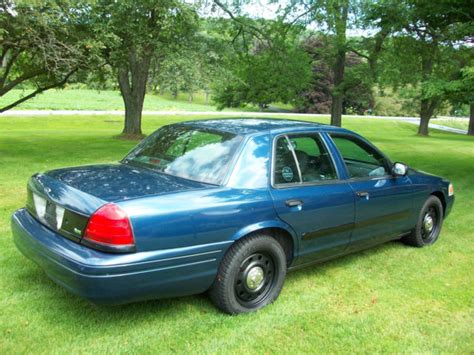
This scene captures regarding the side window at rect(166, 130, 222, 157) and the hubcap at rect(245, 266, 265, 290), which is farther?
the side window at rect(166, 130, 222, 157)

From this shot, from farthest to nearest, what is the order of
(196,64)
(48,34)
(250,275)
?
(196,64) < (48,34) < (250,275)

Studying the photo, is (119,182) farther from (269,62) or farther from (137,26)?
(269,62)

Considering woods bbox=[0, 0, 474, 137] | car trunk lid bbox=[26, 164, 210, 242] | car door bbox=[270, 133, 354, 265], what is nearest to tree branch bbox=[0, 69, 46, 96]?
woods bbox=[0, 0, 474, 137]

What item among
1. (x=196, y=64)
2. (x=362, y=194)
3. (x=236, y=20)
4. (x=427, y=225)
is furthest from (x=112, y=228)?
(x=236, y=20)

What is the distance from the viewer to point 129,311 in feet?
12.6

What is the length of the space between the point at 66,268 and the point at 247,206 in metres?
1.38

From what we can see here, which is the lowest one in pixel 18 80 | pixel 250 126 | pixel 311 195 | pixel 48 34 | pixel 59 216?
pixel 59 216

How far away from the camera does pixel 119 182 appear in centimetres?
380

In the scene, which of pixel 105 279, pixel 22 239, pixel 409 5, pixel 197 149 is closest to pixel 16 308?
pixel 22 239

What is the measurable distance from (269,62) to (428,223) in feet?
48.3

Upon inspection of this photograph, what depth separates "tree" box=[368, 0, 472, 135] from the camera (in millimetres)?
10188

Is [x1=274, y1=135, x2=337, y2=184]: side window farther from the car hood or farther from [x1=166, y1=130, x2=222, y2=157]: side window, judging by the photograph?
the car hood

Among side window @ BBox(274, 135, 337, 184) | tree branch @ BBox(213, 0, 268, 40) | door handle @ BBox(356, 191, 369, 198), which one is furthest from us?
tree branch @ BBox(213, 0, 268, 40)

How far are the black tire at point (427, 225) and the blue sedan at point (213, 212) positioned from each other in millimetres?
502
